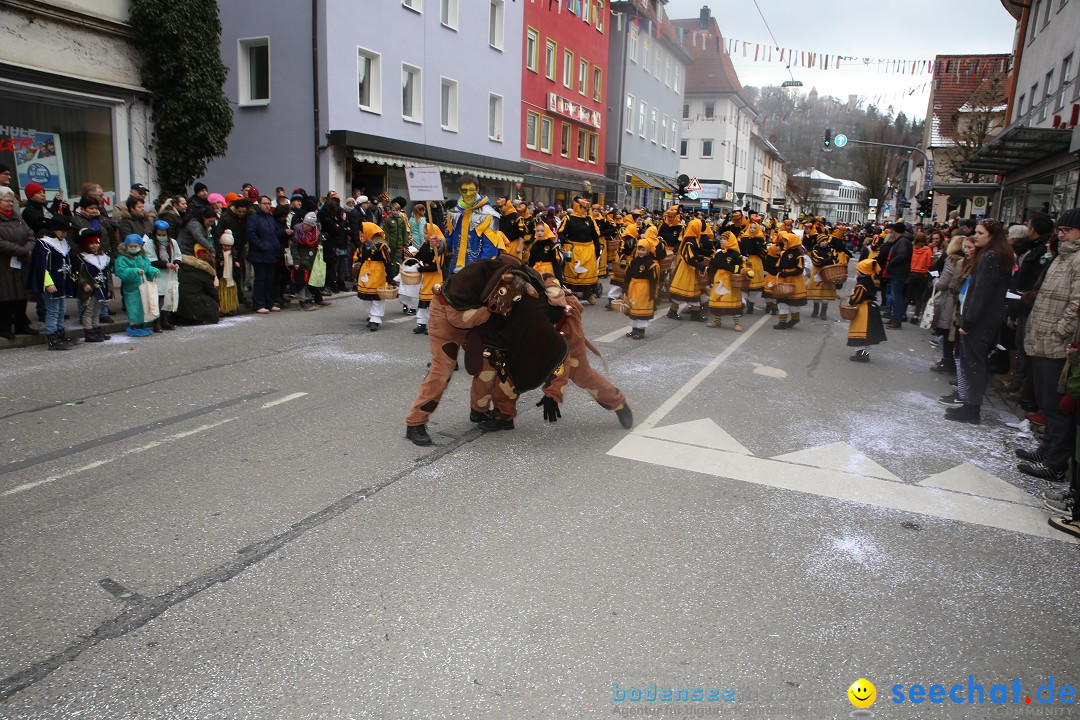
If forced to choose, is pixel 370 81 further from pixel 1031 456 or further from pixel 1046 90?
pixel 1031 456

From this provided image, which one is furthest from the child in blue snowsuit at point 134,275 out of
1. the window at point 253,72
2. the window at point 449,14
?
the window at point 449,14

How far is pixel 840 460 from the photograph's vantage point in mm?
5641

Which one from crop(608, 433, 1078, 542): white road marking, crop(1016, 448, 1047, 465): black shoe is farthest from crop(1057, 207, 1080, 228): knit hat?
crop(608, 433, 1078, 542): white road marking

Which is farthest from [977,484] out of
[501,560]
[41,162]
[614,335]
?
[41,162]

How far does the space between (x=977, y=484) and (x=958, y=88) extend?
43758 millimetres

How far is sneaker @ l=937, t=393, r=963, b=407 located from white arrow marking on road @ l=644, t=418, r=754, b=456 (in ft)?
9.62

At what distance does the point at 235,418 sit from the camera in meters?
6.09

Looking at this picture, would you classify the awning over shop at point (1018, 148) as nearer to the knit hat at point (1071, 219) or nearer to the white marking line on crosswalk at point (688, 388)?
the white marking line on crosswalk at point (688, 388)

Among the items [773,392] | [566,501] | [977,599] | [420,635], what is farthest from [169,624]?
[773,392]

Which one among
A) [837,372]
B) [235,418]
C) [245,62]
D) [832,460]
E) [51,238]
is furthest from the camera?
[245,62]

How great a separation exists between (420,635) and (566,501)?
5.39 ft

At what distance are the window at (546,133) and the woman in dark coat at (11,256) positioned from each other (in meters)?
25.1

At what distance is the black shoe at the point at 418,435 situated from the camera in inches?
218

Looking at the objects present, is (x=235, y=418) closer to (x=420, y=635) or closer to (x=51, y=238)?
(x=420, y=635)
